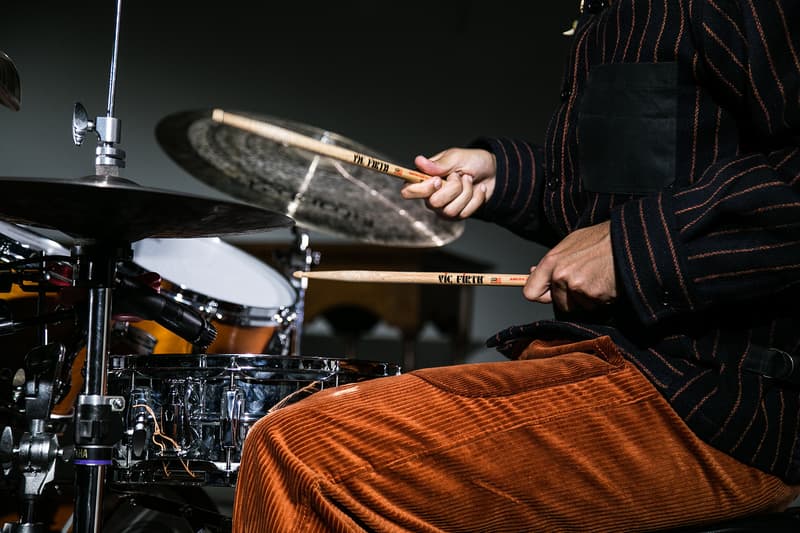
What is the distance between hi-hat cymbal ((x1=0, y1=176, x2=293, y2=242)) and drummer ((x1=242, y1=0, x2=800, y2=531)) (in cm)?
37

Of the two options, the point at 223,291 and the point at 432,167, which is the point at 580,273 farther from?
the point at 223,291

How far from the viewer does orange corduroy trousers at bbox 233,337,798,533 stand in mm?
725

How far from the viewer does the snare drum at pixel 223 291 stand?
180cm

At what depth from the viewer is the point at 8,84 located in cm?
119

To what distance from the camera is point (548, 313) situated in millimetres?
4141

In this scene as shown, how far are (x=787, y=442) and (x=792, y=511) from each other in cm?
7

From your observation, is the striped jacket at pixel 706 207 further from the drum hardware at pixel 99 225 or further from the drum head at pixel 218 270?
the drum head at pixel 218 270

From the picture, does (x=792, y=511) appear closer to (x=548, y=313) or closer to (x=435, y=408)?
(x=435, y=408)

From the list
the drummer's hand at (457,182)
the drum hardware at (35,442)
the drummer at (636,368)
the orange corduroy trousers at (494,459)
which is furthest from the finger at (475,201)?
the drum hardware at (35,442)

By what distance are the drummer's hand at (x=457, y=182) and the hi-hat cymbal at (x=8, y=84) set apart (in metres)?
0.57

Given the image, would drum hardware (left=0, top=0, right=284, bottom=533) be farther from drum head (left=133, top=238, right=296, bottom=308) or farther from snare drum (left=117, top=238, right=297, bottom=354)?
drum head (left=133, top=238, right=296, bottom=308)

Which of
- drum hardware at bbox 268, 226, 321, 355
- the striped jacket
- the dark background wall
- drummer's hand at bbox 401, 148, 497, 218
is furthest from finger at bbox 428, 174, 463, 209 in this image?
the dark background wall

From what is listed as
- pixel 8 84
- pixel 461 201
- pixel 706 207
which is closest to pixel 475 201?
pixel 461 201

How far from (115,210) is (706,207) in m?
0.69
